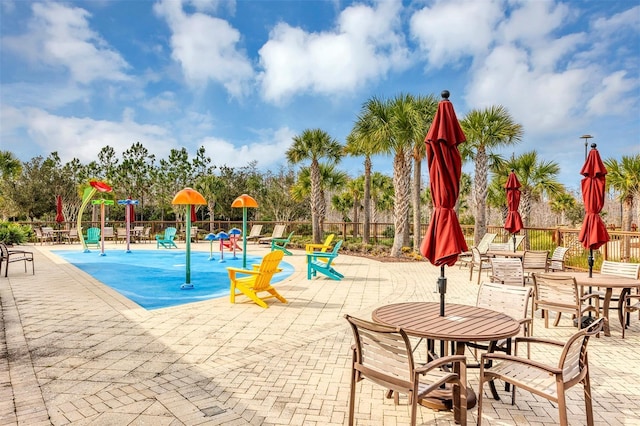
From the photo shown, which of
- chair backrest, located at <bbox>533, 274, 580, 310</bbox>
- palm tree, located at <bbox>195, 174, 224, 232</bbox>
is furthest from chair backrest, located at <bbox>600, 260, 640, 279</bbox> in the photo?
palm tree, located at <bbox>195, 174, 224, 232</bbox>

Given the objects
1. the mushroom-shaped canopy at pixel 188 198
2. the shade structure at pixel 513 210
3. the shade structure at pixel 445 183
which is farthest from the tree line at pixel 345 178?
the shade structure at pixel 445 183

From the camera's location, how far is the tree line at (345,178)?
14.4 meters

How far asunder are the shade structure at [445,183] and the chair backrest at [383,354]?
93 centimetres

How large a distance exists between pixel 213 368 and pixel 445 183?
2823mm

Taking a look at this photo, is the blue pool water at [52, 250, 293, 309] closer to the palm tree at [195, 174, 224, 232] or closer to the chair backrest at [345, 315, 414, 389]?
the chair backrest at [345, 315, 414, 389]

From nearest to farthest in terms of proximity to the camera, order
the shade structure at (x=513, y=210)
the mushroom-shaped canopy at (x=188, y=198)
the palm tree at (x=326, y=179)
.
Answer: the mushroom-shaped canopy at (x=188, y=198) → the shade structure at (x=513, y=210) → the palm tree at (x=326, y=179)

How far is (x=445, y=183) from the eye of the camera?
3.25 metres

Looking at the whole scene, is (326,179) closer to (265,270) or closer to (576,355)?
(265,270)

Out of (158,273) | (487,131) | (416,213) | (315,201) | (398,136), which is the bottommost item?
(158,273)

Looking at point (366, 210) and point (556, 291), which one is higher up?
point (366, 210)

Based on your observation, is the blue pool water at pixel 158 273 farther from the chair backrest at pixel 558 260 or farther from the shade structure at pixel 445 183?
the chair backrest at pixel 558 260

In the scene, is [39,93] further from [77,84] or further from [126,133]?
[126,133]

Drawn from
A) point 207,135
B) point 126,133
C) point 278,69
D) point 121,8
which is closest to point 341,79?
point 278,69

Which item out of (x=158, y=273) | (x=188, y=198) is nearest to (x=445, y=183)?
(x=188, y=198)
